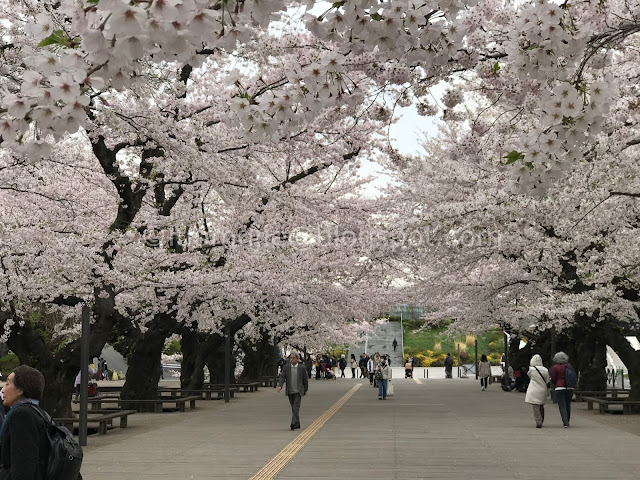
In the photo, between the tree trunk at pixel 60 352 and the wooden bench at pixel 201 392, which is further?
the wooden bench at pixel 201 392

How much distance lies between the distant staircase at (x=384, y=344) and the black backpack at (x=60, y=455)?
244ft

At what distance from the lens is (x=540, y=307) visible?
Result: 24312 millimetres

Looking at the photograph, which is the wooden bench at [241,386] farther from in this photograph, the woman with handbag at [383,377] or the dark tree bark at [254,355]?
the woman with handbag at [383,377]

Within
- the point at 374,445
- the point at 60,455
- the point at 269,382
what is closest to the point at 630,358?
the point at 374,445

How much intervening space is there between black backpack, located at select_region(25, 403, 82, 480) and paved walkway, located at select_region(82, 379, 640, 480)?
6204 millimetres

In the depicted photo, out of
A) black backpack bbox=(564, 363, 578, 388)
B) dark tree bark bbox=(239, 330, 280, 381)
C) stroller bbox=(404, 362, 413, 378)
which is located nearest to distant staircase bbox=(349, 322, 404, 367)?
stroller bbox=(404, 362, 413, 378)

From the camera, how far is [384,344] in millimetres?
86375

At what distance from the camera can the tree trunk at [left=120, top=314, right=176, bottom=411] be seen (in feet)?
76.6

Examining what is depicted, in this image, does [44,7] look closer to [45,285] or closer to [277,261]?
[45,285]

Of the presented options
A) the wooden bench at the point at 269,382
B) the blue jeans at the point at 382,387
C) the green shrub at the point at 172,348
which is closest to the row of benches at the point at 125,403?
the wooden bench at the point at 269,382

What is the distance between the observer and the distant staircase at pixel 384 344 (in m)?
82.4

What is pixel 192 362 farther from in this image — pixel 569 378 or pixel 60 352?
pixel 569 378

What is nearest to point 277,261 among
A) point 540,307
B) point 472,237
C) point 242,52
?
point 472,237

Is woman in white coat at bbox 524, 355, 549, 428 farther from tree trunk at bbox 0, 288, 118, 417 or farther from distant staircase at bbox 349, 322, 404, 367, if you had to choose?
distant staircase at bbox 349, 322, 404, 367
